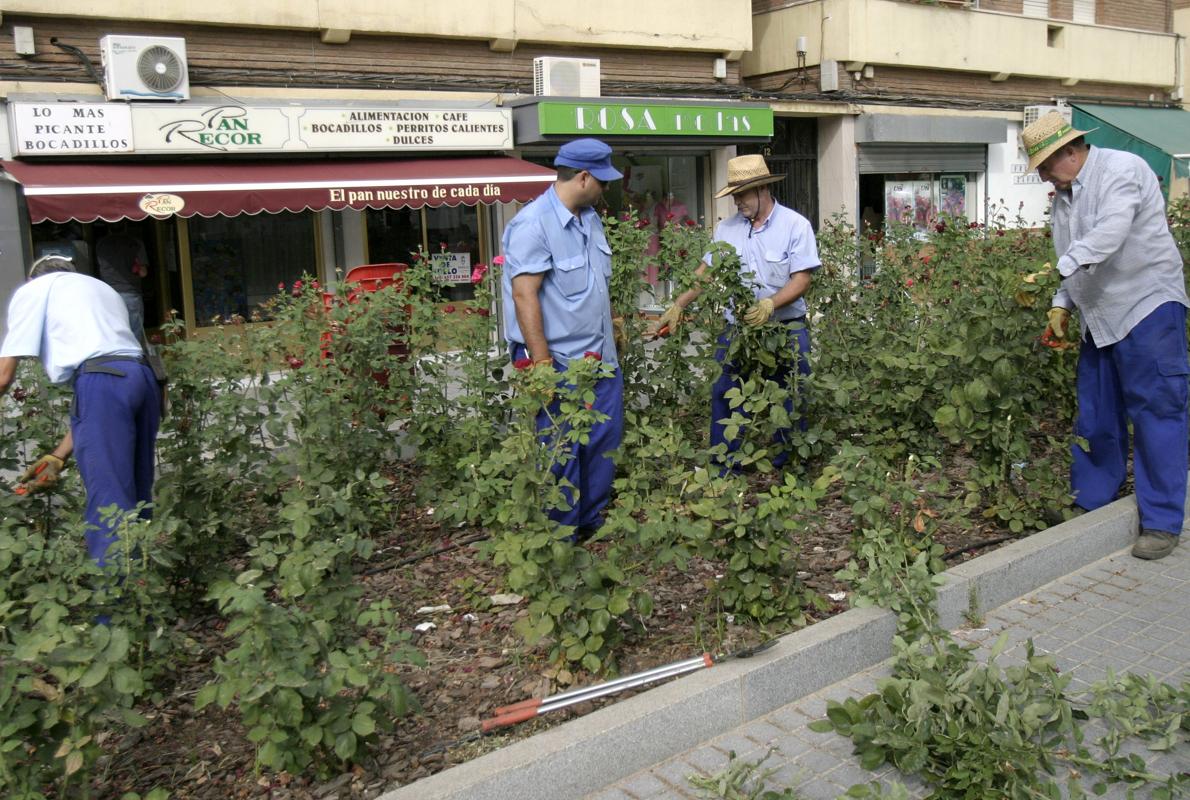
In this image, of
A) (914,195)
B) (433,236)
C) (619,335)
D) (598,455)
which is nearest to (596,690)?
Result: (598,455)

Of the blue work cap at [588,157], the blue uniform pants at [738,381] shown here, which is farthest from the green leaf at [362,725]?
the blue uniform pants at [738,381]

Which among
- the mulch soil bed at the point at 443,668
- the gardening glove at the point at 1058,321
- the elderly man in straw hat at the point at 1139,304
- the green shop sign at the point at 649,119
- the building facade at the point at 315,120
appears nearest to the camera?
the mulch soil bed at the point at 443,668

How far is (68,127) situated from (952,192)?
15.1 m

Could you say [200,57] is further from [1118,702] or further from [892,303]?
[1118,702]

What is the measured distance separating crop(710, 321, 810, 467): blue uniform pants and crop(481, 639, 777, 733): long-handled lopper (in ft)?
7.06

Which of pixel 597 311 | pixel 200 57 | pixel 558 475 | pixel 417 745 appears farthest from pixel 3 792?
pixel 200 57

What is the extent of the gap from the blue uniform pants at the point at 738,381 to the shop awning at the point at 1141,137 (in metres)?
17.2

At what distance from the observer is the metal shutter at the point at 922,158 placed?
18.6 metres

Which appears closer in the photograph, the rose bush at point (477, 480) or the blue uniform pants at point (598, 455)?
the rose bush at point (477, 480)

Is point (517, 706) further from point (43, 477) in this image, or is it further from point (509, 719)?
point (43, 477)

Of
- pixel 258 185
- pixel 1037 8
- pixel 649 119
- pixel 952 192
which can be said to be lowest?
pixel 258 185

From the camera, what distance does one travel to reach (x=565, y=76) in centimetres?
1419

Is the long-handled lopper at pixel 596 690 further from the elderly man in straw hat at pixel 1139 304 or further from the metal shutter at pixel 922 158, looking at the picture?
the metal shutter at pixel 922 158

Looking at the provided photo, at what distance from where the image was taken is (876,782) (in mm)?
3211
